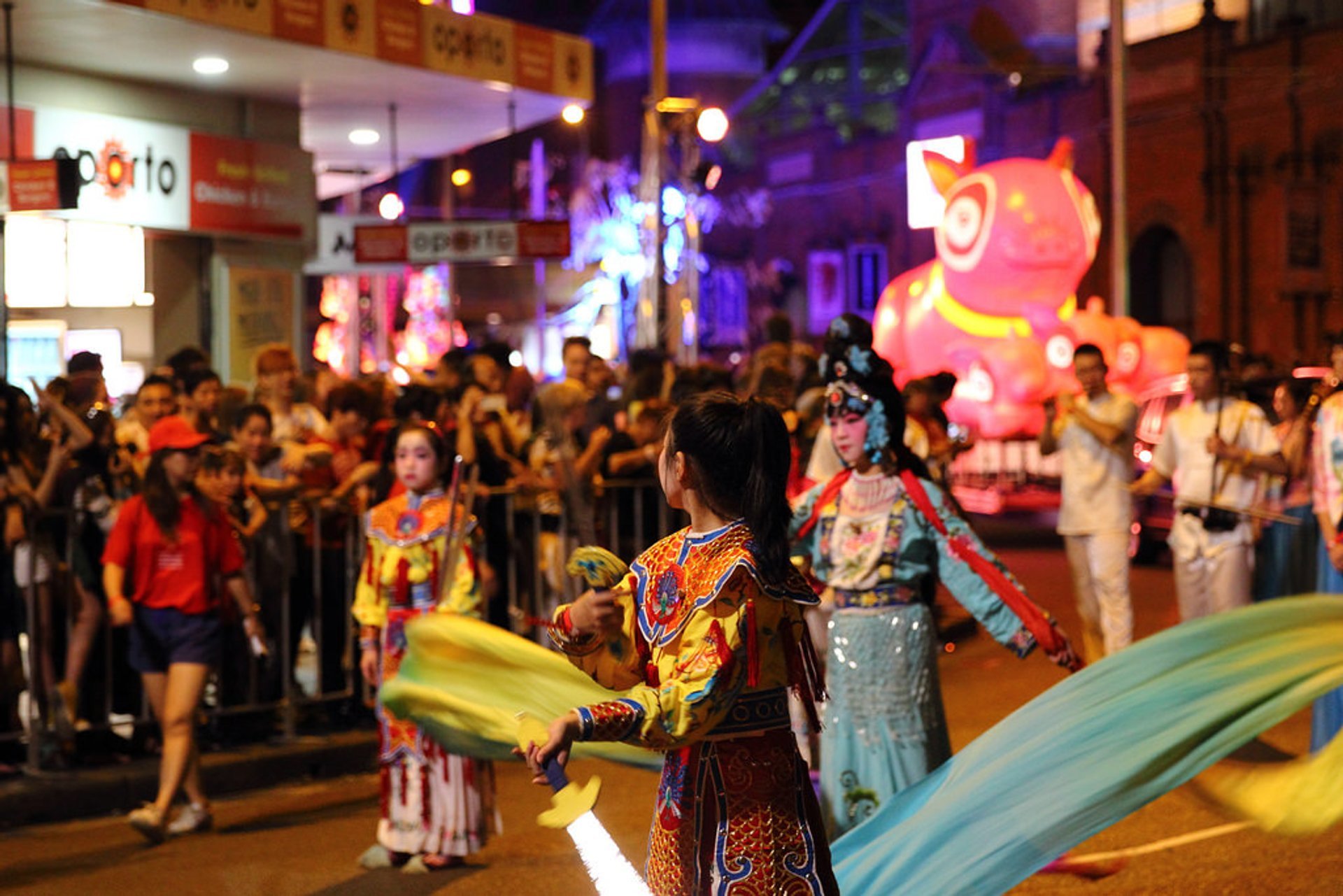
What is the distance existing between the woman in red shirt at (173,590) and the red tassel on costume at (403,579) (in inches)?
36.6

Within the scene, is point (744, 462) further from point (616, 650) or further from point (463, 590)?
point (463, 590)

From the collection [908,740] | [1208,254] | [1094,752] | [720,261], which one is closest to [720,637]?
[1094,752]

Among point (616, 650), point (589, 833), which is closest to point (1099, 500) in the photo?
point (616, 650)

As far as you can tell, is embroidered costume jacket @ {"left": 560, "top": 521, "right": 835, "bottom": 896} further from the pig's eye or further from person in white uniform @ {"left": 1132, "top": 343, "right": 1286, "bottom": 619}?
the pig's eye

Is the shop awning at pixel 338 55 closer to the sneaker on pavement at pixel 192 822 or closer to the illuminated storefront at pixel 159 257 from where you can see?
the illuminated storefront at pixel 159 257

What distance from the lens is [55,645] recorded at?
9.40 m

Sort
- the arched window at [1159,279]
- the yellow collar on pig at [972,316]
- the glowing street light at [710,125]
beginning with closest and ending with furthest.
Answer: the glowing street light at [710,125] < the yellow collar on pig at [972,316] < the arched window at [1159,279]

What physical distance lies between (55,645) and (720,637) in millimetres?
6260

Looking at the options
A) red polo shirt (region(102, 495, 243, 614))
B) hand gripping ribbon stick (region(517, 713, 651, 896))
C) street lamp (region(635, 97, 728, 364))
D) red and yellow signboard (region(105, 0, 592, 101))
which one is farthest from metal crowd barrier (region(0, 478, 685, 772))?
street lamp (region(635, 97, 728, 364))

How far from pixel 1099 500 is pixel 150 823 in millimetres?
6527

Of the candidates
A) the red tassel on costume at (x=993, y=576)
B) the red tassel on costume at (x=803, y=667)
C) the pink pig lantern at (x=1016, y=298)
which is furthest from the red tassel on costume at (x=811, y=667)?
the pink pig lantern at (x=1016, y=298)

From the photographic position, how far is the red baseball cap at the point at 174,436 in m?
8.34

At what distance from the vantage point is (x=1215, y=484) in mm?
11148

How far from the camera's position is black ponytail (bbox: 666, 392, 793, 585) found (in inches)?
167
